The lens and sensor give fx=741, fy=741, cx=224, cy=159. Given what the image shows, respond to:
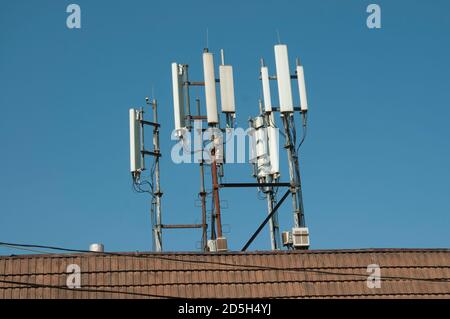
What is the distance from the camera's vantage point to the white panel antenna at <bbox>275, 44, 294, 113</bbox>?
23.2 m

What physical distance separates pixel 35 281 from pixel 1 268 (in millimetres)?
837

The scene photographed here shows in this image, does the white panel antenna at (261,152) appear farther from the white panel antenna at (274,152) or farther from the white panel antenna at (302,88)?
the white panel antenna at (302,88)

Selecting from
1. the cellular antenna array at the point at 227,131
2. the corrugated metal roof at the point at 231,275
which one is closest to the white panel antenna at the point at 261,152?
the cellular antenna array at the point at 227,131

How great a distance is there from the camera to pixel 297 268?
58.5 feet

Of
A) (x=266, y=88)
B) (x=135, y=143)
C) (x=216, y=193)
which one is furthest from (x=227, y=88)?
(x=135, y=143)

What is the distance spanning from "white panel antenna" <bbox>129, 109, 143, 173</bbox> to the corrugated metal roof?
32.7 ft

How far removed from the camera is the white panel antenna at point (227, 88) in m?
23.2

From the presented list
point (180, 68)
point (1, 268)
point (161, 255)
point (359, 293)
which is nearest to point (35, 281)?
point (1, 268)

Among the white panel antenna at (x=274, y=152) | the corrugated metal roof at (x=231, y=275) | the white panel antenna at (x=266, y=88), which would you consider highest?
the white panel antenna at (x=266, y=88)

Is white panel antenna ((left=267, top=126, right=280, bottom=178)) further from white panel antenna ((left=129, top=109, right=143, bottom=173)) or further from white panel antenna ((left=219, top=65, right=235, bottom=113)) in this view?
white panel antenna ((left=129, top=109, right=143, bottom=173))

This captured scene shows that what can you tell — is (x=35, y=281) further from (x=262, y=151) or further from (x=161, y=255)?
(x=262, y=151)

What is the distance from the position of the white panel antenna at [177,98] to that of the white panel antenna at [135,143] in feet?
9.29

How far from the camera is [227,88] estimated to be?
926 inches
